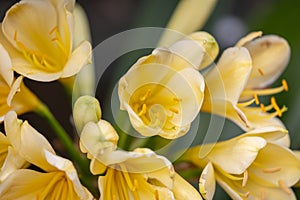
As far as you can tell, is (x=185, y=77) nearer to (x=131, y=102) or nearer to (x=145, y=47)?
(x=131, y=102)

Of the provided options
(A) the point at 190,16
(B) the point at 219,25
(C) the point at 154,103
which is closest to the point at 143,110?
(C) the point at 154,103

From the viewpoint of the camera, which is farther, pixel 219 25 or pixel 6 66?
pixel 219 25

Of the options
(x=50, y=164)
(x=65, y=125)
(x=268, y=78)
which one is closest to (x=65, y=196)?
(x=50, y=164)

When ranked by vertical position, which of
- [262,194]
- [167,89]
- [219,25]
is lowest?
[219,25]

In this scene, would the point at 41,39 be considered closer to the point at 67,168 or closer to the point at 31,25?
the point at 31,25

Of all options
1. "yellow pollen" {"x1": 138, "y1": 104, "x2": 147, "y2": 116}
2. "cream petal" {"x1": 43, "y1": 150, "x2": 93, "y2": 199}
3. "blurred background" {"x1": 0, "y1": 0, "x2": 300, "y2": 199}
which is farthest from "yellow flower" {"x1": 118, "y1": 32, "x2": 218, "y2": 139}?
"blurred background" {"x1": 0, "y1": 0, "x2": 300, "y2": 199}

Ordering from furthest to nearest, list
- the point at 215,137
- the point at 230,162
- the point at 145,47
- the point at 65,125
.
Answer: the point at 65,125, the point at 145,47, the point at 215,137, the point at 230,162
